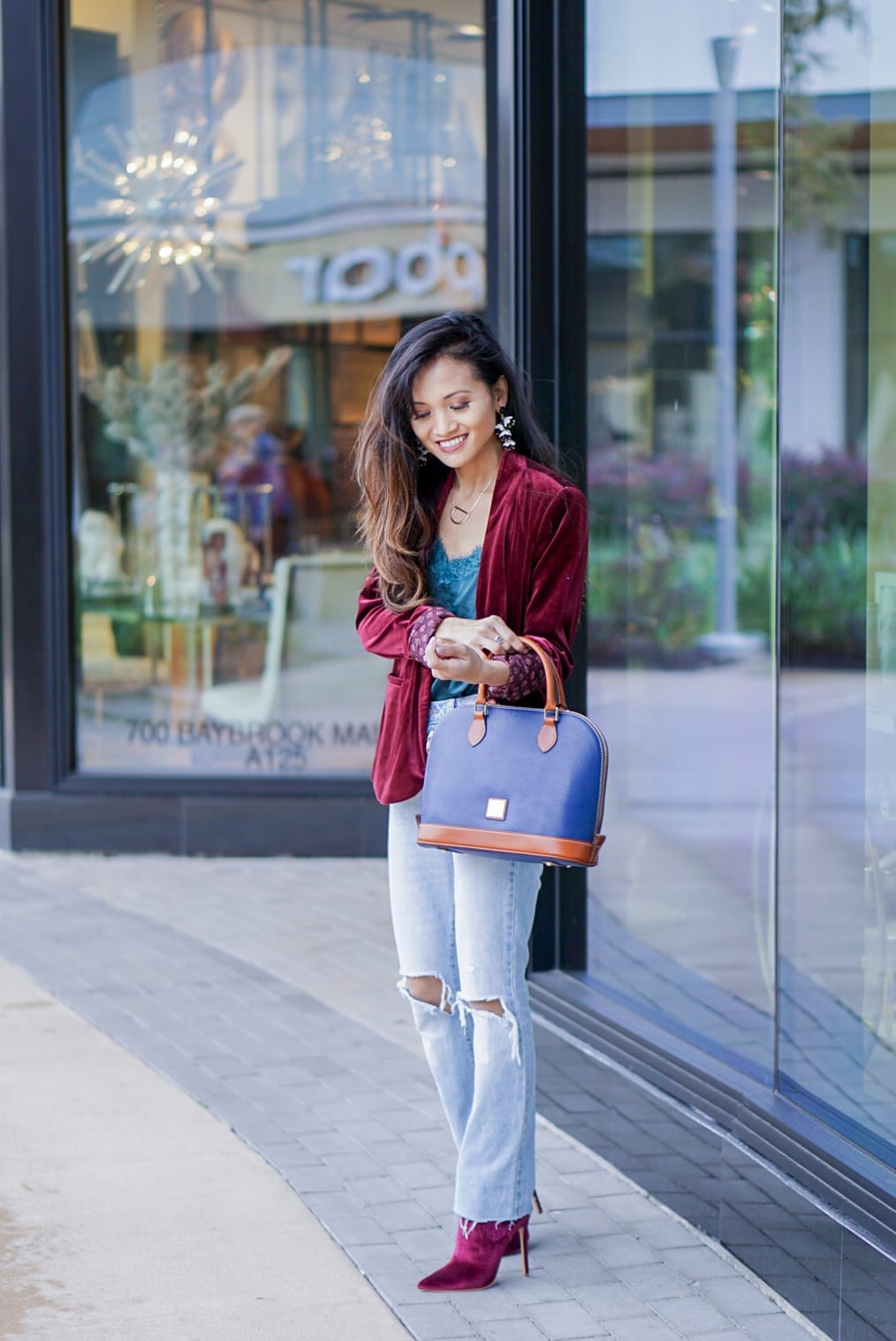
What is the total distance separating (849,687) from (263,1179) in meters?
1.80

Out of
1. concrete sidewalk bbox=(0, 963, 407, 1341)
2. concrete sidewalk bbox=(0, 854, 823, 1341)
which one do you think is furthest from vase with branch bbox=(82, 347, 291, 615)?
concrete sidewalk bbox=(0, 963, 407, 1341)

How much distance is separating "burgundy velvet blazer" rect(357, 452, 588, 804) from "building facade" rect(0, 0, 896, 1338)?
595mm

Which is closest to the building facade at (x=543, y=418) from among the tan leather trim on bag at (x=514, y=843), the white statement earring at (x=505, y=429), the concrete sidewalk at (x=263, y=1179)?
the concrete sidewalk at (x=263, y=1179)

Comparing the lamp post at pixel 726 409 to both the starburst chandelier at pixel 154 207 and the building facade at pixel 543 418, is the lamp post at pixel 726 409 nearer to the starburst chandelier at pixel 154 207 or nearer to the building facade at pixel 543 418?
the building facade at pixel 543 418

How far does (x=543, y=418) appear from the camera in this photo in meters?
4.79

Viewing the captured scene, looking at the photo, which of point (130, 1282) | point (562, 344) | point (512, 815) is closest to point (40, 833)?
point (562, 344)

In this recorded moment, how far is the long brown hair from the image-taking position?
11.0 feet

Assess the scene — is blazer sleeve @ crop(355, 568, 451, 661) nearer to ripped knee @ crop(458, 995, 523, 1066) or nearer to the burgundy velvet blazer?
the burgundy velvet blazer

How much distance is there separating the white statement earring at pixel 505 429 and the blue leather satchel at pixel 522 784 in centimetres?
46

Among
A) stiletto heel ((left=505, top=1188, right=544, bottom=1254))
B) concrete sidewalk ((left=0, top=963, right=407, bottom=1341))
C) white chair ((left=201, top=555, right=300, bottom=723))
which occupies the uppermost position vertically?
white chair ((left=201, top=555, right=300, bottom=723))

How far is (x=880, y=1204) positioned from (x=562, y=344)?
263 cm

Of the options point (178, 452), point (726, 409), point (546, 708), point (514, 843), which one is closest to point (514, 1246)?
point (514, 843)

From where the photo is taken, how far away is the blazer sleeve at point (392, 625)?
10.6 ft

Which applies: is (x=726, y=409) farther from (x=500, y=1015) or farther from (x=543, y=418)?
(x=500, y=1015)
